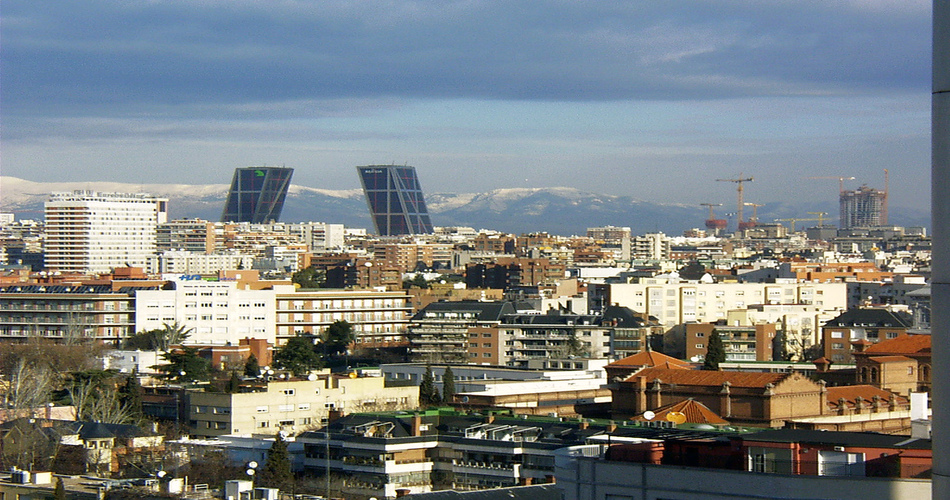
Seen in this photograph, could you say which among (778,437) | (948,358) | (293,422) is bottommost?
(293,422)

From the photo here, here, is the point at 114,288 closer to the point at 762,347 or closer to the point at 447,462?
the point at 762,347

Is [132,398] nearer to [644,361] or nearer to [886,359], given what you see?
[644,361]

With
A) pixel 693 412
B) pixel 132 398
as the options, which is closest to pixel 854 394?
pixel 693 412

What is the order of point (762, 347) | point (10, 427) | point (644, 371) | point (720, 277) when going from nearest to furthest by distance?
point (10, 427), point (644, 371), point (762, 347), point (720, 277)

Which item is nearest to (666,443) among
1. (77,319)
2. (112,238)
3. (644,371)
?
(644,371)

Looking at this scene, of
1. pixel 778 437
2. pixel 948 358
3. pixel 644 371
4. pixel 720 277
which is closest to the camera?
pixel 948 358

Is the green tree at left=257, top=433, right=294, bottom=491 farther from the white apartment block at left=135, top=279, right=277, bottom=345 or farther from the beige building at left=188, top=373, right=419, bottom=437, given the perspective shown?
the white apartment block at left=135, top=279, right=277, bottom=345
